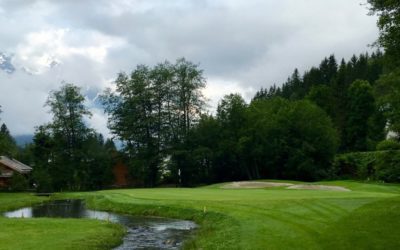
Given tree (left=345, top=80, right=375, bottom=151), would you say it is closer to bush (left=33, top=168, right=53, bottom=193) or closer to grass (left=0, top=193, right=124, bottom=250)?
bush (left=33, top=168, right=53, bottom=193)

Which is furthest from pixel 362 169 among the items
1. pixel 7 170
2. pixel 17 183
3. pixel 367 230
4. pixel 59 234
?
pixel 7 170

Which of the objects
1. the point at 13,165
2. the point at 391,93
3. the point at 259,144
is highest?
the point at 259,144

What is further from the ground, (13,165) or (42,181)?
(13,165)

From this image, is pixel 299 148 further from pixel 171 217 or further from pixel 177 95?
pixel 171 217

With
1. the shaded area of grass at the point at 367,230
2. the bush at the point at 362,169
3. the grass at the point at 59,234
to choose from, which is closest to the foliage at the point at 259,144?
the bush at the point at 362,169

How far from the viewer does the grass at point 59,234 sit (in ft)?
73.2

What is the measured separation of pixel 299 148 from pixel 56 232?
205 feet

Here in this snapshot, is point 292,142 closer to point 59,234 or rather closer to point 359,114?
point 359,114

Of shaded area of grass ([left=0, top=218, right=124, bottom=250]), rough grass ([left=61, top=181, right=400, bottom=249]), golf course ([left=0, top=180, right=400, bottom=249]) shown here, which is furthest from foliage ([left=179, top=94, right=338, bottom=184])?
shaded area of grass ([left=0, top=218, right=124, bottom=250])

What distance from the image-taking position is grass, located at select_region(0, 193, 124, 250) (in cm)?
2233

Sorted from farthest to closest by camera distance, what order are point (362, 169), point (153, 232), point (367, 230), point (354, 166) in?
point (354, 166)
point (362, 169)
point (153, 232)
point (367, 230)

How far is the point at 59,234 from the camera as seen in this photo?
25.8 metres

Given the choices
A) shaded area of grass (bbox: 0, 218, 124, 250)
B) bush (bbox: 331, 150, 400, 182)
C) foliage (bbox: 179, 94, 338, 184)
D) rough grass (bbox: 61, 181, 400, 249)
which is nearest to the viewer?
rough grass (bbox: 61, 181, 400, 249)

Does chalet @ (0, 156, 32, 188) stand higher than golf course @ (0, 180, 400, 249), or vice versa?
chalet @ (0, 156, 32, 188)
